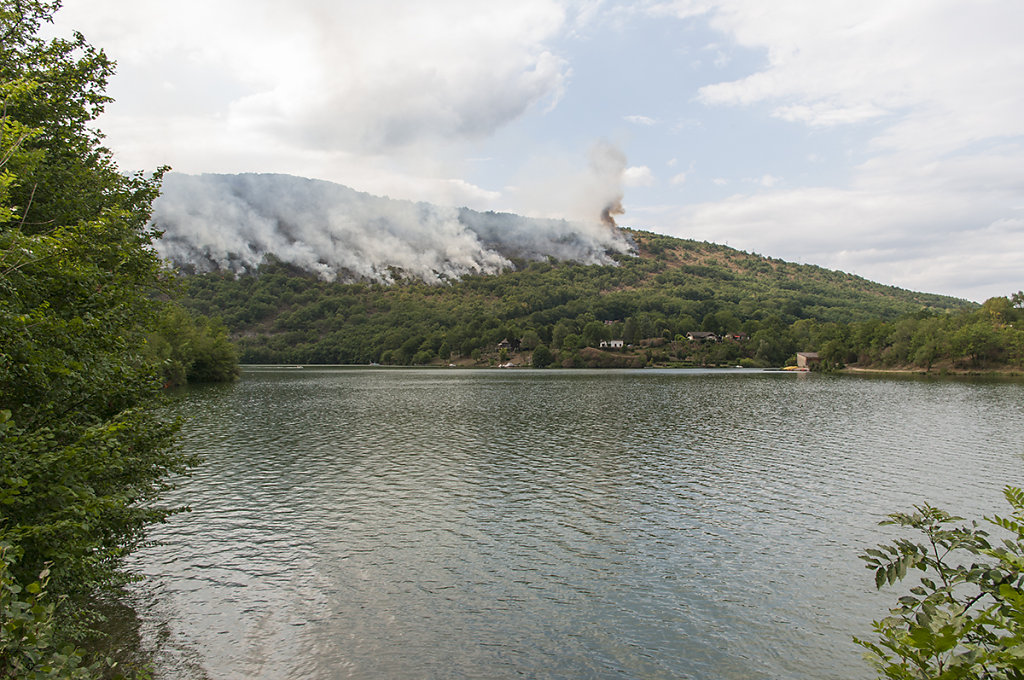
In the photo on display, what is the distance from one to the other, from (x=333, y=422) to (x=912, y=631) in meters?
52.5

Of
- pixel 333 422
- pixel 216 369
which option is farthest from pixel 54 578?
pixel 216 369

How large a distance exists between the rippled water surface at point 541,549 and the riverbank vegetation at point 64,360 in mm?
3903

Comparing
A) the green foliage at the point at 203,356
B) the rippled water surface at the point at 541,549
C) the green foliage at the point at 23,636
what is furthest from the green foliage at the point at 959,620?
the green foliage at the point at 203,356

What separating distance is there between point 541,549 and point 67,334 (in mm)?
14866

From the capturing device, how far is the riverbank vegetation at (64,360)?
8906mm

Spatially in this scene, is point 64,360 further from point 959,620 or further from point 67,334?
point 959,620

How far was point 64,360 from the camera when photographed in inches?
426

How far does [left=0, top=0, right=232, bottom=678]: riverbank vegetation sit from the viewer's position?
8906 millimetres

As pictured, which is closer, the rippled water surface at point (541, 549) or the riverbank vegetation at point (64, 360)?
the riverbank vegetation at point (64, 360)

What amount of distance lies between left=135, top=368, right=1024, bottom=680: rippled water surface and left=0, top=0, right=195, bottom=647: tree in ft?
13.0

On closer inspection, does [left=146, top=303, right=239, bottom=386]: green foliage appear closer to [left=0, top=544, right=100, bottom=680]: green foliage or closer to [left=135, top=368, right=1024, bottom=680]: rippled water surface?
[left=135, top=368, right=1024, bottom=680]: rippled water surface

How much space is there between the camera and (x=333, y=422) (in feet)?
174

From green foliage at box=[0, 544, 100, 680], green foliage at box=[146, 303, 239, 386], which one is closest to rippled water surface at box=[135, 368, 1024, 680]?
green foliage at box=[0, 544, 100, 680]

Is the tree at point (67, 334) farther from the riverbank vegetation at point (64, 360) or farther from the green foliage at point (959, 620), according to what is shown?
the green foliage at point (959, 620)
